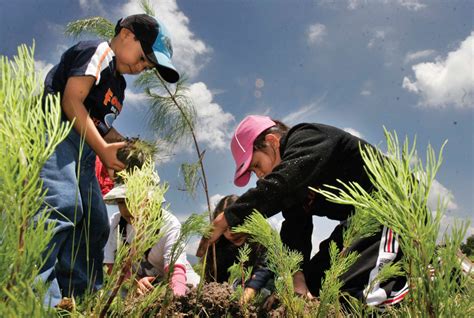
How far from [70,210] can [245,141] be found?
36.5 inches

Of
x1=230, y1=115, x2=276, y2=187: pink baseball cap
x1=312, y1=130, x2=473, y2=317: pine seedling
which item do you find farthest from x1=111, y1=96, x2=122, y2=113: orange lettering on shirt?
x1=312, y1=130, x2=473, y2=317: pine seedling

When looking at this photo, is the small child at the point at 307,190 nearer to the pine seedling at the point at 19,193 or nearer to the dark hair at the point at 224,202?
the pine seedling at the point at 19,193

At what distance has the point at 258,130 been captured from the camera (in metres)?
1.98

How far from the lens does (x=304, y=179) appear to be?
53.2 inches

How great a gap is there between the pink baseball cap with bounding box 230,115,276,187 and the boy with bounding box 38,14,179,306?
0.45 m

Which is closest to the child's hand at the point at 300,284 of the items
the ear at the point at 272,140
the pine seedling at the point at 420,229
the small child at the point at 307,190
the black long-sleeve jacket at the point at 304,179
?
the small child at the point at 307,190

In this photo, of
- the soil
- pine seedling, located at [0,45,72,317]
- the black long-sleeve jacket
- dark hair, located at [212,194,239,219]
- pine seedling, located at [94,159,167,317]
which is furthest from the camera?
dark hair, located at [212,194,239,219]

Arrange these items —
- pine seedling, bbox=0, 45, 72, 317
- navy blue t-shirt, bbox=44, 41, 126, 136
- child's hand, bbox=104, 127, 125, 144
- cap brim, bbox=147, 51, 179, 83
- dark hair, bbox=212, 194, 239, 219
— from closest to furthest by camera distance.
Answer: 1. pine seedling, bbox=0, 45, 72, 317
2. navy blue t-shirt, bbox=44, 41, 126, 136
3. child's hand, bbox=104, 127, 125, 144
4. cap brim, bbox=147, 51, 179, 83
5. dark hair, bbox=212, 194, 239, 219

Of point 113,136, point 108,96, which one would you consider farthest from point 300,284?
point 108,96

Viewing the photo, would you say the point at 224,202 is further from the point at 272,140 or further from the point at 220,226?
the point at 220,226

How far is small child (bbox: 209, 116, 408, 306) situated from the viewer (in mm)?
1278

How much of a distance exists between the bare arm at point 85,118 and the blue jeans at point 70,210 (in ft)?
0.25

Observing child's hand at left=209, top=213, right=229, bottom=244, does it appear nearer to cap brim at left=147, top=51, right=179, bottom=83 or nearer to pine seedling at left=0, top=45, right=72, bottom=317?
pine seedling at left=0, top=45, right=72, bottom=317

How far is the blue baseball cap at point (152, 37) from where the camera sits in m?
1.81
